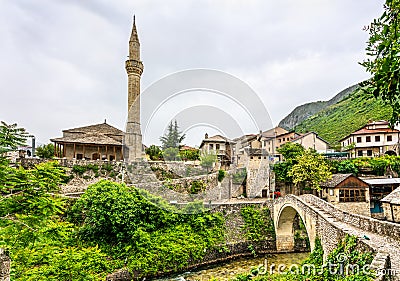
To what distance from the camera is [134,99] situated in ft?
95.5

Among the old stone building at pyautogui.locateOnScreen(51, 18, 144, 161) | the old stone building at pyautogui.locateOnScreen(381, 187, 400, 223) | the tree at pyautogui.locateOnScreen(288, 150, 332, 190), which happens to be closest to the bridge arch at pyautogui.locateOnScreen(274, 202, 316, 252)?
the old stone building at pyautogui.locateOnScreen(381, 187, 400, 223)

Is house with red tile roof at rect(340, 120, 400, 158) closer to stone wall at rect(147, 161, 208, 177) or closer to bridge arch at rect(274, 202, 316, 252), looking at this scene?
bridge arch at rect(274, 202, 316, 252)

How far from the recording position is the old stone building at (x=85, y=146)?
25750 millimetres

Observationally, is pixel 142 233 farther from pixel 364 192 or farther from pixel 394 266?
pixel 364 192

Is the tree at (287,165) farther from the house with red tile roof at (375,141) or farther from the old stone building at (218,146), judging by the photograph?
the house with red tile roof at (375,141)

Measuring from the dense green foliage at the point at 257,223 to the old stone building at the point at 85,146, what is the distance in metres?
14.2

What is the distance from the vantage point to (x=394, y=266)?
20.1ft

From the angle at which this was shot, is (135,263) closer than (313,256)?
No

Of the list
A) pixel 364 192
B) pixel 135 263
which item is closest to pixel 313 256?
pixel 135 263

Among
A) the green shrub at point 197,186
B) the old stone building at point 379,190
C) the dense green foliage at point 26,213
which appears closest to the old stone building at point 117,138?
the green shrub at point 197,186

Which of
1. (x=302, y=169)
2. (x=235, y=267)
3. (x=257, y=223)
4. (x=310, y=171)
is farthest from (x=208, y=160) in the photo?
(x=235, y=267)

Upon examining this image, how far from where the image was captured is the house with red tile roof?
107ft

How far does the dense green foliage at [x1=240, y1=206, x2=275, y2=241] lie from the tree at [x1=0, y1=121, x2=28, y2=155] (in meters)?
16.3

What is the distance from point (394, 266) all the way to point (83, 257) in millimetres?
10994
